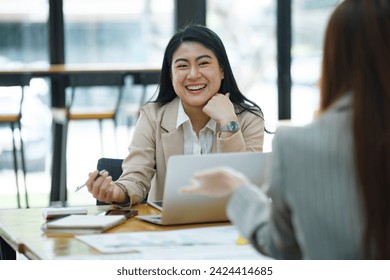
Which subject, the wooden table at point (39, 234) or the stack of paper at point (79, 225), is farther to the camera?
the stack of paper at point (79, 225)

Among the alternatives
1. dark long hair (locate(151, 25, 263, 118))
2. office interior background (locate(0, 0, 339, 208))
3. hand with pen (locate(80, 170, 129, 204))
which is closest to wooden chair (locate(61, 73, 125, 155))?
office interior background (locate(0, 0, 339, 208))

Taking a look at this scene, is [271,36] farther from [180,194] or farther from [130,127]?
Answer: [180,194]

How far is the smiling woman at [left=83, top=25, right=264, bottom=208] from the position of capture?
2893 mm

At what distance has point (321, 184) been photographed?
4.68 feet

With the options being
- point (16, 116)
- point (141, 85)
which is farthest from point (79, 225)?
point (141, 85)

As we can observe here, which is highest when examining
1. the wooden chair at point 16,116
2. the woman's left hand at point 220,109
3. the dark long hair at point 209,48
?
the dark long hair at point 209,48

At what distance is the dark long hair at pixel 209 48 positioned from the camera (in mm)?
2961

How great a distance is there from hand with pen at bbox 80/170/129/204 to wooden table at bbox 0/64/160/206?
136 inches

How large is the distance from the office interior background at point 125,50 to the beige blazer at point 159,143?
10.1ft

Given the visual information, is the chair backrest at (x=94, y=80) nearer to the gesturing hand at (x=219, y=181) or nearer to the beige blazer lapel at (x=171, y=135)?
the beige blazer lapel at (x=171, y=135)

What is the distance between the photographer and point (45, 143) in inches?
252

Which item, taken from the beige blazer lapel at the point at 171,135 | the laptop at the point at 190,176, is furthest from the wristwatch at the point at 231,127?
the laptop at the point at 190,176
